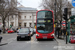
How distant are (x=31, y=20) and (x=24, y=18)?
16.9ft

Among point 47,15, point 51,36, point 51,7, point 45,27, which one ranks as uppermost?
point 51,7

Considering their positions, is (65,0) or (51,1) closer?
(65,0)

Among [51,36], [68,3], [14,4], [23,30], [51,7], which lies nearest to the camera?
[51,36]

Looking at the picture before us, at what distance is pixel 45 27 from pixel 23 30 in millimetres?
3552

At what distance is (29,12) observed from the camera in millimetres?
82750

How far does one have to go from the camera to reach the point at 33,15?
81.9 metres

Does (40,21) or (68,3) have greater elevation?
(68,3)

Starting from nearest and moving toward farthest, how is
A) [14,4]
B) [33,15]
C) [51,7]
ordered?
[51,7] < [14,4] < [33,15]

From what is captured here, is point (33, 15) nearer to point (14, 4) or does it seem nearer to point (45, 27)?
point (14, 4)

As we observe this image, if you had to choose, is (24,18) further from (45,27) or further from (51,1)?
(45,27)

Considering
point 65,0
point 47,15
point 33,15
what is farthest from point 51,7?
point 33,15

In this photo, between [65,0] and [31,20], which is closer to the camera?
[65,0]

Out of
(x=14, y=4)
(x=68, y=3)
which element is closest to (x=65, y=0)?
(x=68, y=3)

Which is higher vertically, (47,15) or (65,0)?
(65,0)
